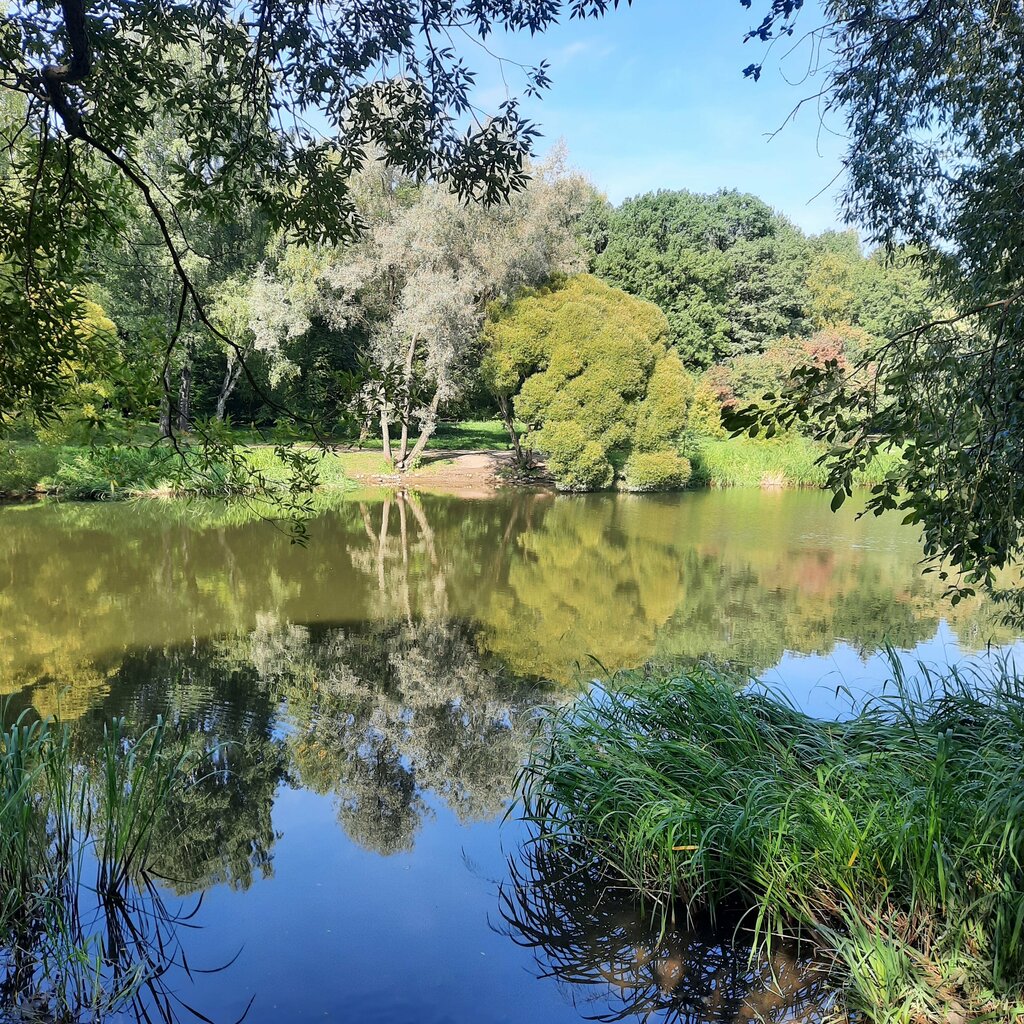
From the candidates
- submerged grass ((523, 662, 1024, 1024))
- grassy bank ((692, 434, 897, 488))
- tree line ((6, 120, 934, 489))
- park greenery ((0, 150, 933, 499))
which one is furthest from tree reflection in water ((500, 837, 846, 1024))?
grassy bank ((692, 434, 897, 488))

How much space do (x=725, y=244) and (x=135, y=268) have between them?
24.5 meters

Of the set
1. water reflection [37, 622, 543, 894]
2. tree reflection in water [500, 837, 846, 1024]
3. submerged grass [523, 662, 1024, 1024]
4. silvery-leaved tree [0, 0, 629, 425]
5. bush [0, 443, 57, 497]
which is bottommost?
tree reflection in water [500, 837, 846, 1024]

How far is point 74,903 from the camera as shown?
13.4 feet

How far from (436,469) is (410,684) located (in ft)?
54.6

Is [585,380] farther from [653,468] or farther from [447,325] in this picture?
[447,325]

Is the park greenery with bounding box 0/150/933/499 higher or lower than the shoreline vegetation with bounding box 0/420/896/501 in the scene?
higher

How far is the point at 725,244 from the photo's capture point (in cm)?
3578

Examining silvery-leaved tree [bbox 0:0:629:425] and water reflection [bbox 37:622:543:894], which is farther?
water reflection [bbox 37:622:543:894]

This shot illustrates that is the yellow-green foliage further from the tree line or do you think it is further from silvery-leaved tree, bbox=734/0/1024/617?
silvery-leaved tree, bbox=734/0/1024/617

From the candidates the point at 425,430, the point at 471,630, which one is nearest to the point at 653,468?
the point at 425,430

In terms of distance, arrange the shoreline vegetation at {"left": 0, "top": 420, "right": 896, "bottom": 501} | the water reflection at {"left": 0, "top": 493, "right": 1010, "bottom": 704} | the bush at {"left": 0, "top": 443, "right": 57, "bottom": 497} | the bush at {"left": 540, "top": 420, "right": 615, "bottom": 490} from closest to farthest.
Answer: the water reflection at {"left": 0, "top": 493, "right": 1010, "bottom": 704} → the bush at {"left": 0, "top": 443, "right": 57, "bottom": 497} → the shoreline vegetation at {"left": 0, "top": 420, "right": 896, "bottom": 501} → the bush at {"left": 540, "top": 420, "right": 615, "bottom": 490}

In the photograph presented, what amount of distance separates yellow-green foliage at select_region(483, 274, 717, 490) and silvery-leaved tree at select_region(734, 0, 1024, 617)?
14.1 m

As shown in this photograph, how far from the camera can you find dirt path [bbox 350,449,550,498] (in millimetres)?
22953

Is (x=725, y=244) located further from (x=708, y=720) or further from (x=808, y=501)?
(x=708, y=720)
